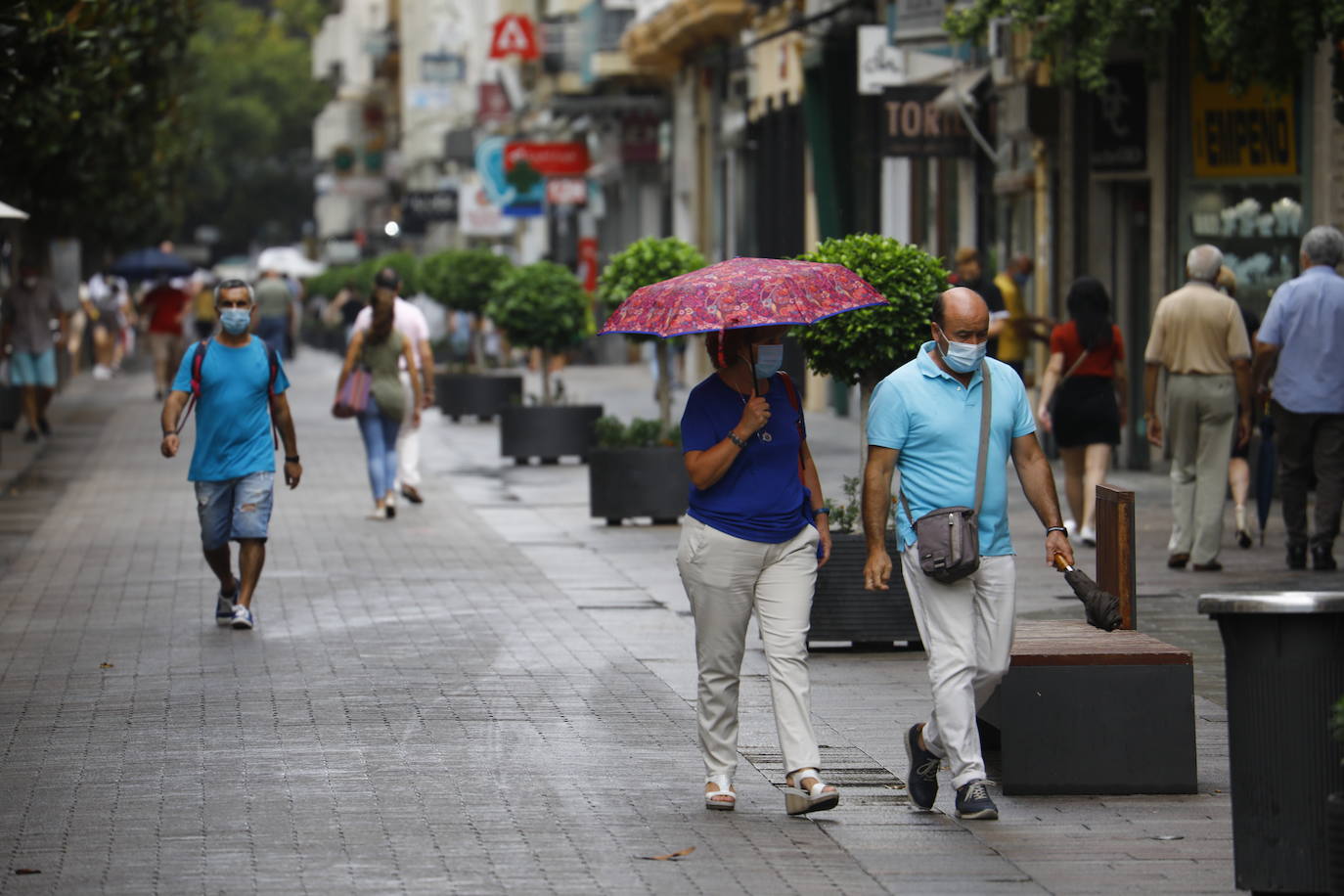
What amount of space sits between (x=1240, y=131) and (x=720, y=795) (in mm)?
13015

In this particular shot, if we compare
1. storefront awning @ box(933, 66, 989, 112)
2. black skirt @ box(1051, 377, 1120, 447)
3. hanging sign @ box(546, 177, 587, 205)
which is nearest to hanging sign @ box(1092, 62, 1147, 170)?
storefront awning @ box(933, 66, 989, 112)

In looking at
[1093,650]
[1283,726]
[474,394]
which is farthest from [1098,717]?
[474,394]

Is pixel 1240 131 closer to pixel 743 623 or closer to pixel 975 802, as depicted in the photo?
pixel 743 623

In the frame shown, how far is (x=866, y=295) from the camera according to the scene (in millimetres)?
8008

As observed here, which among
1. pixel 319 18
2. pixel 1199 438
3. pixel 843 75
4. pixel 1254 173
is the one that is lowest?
pixel 1199 438

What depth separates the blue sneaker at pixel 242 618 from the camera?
12.1m

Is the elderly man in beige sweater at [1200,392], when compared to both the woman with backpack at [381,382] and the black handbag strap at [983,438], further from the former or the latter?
the black handbag strap at [983,438]

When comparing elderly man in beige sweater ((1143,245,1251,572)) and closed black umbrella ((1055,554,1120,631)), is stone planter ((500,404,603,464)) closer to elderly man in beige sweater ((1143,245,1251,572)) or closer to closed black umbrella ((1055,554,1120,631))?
elderly man in beige sweater ((1143,245,1251,572))

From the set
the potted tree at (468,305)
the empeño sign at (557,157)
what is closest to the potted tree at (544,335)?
the potted tree at (468,305)

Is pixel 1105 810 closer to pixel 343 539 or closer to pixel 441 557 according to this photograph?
pixel 441 557

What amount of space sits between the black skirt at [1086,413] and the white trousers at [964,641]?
7616 millimetres

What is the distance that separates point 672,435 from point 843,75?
1404 centimetres

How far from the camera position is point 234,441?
12156 mm

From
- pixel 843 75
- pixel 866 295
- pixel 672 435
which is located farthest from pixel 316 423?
pixel 866 295
